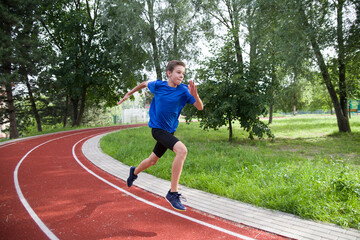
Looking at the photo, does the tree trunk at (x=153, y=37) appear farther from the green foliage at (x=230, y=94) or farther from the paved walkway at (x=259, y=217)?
the paved walkway at (x=259, y=217)

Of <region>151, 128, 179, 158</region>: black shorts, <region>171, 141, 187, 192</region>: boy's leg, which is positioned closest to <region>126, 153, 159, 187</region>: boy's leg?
<region>151, 128, 179, 158</region>: black shorts

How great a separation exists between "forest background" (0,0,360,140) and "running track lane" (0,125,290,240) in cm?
692

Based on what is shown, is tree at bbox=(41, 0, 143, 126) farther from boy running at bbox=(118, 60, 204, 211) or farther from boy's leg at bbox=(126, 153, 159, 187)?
boy running at bbox=(118, 60, 204, 211)

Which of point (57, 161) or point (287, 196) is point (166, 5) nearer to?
point (57, 161)

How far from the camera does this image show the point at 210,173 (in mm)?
6285

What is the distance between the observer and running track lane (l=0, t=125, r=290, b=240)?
3463 millimetres

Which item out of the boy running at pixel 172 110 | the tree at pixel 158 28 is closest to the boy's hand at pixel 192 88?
the boy running at pixel 172 110

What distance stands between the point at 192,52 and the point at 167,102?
16.9 meters

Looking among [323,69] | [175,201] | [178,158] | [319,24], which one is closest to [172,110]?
[178,158]

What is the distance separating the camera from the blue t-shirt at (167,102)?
12.7 ft

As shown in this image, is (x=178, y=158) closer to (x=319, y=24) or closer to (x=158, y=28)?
(x=319, y=24)

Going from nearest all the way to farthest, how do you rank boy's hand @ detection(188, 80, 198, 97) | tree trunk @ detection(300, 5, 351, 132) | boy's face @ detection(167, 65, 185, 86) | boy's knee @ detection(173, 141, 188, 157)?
boy's hand @ detection(188, 80, 198, 97) < boy's knee @ detection(173, 141, 188, 157) < boy's face @ detection(167, 65, 185, 86) < tree trunk @ detection(300, 5, 351, 132)

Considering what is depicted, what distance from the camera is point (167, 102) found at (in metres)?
3.86

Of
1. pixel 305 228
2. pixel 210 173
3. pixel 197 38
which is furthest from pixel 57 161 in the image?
pixel 197 38
